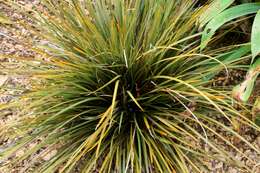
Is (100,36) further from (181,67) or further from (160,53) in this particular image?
(181,67)

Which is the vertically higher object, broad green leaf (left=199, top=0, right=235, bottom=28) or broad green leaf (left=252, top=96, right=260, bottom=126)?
broad green leaf (left=199, top=0, right=235, bottom=28)

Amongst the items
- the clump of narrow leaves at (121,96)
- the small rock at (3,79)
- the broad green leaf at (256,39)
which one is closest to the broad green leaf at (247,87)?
the clump of narrow leaves at (121,96)

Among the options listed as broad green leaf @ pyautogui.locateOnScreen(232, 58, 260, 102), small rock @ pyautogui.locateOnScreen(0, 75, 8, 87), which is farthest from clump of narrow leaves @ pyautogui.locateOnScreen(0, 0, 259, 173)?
small rock @ pyautogui.locateOnScreen(0, 75, 8, 87)

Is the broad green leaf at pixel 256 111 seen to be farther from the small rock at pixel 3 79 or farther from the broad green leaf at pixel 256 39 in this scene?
the small rock at pixel 3 79

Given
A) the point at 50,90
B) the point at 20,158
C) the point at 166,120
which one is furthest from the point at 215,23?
the point at 20,158

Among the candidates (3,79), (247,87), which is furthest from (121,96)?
(3,79)

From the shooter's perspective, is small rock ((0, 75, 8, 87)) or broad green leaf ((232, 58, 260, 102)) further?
small rock ((0, 75, 8, 87))

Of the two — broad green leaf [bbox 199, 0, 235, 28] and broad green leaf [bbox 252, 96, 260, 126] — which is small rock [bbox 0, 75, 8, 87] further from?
broad green leaf [bbox 252, 96, 260, 126]

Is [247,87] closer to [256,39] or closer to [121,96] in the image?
[256,39]
